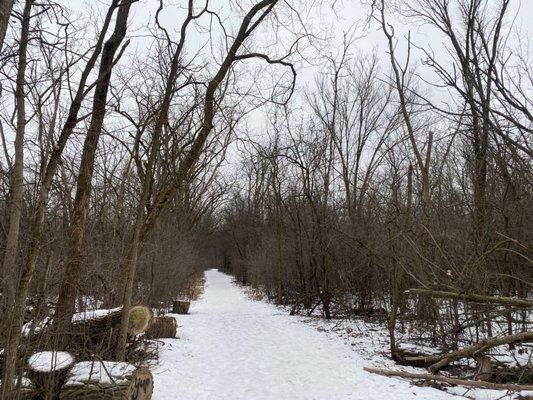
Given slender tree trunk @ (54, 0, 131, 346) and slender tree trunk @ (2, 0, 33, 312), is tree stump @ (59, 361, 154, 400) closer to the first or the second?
slender tree trunk @ (54, 0, 131, 346)

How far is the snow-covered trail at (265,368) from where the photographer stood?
250 inches

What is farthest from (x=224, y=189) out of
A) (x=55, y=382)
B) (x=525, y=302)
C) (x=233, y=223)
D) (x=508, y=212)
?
(x=525, y=302)

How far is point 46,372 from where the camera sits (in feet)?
16.1

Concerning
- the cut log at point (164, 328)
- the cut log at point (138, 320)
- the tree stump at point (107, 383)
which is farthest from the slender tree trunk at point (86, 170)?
the cut log at point (164, 328)

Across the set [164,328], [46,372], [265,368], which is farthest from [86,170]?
[164,328]

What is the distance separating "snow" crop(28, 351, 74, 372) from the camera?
4934mm

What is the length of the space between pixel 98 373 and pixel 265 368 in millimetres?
3348

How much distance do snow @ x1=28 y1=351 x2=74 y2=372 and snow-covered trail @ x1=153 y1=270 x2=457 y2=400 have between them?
1250 millimetres

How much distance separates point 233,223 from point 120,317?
34.2m

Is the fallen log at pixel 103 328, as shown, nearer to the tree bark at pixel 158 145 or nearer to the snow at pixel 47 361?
the tree bark at pixel 158 145

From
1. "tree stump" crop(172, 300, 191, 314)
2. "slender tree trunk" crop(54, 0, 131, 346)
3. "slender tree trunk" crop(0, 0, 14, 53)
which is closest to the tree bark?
"slender tree trunk" crop(54, 0, 131, 346)

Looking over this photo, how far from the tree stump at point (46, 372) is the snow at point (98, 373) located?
0.10 meters

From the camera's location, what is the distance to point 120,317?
7219mm

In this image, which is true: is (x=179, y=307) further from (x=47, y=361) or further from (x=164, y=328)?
(x=47, y=361)
